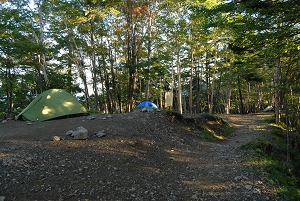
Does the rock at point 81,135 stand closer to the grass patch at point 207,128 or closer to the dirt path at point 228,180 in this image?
the dirt path at point 228,180

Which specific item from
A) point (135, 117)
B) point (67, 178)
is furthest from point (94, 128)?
point (67, 178)

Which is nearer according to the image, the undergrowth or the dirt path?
the dirt path

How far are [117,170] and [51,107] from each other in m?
6.71

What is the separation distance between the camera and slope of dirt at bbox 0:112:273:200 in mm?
3252

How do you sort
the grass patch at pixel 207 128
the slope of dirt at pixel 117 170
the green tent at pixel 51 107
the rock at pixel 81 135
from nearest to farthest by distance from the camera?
the slope of dirt at pixel 117 170 < the rock at pixel 81 135 < the green tent at pixel 51 107 < the grass patch at pixel 207 128

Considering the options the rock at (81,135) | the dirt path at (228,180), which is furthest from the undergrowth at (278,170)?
the rock at (81,135)

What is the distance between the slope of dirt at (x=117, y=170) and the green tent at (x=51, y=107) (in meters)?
2.69

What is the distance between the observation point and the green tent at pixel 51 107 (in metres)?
8.58

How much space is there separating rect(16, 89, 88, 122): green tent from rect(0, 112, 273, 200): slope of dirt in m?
2.69

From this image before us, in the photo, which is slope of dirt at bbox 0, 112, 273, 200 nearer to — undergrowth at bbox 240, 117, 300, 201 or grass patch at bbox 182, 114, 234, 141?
undergrowth at bbox 240, 117, 300, 201

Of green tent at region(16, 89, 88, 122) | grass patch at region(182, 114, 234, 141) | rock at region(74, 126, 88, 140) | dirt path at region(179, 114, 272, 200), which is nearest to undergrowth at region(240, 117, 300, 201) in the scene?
dirt path at region(179, 114, 272, 200)

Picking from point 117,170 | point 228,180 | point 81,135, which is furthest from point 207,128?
point 81,135

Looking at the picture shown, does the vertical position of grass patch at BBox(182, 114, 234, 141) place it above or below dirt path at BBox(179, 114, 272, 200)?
above

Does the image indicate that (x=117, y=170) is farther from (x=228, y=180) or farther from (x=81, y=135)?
(x=228, y=180)
